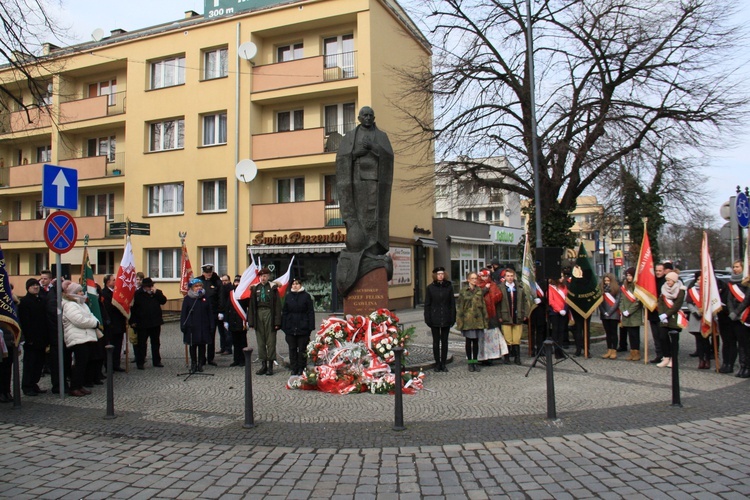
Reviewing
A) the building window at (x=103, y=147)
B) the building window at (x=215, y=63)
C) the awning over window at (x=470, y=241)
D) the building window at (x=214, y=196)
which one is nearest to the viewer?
the building window at (x=214, y=196)

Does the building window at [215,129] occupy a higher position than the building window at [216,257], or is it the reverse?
the building window at [215,129]

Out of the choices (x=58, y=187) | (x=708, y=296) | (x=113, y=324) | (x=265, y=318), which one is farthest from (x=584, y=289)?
(x=58, y=187)

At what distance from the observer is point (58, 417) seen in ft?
23.5

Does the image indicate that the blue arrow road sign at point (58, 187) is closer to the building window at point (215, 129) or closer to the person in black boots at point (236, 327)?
the person in black boots at point (236, 327)

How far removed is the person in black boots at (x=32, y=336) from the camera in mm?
8516

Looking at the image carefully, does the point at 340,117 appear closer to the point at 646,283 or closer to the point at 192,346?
the point at 192,346

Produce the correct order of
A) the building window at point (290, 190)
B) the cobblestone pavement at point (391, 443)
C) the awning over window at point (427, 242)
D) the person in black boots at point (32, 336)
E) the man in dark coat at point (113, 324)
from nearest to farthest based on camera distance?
the cobblestone pavement at point (391, 443), the person in black boots at point (32, 336), the man in dark coat at point (113, 324), the building window at point (290, 190), the awning over window at point (427, 242)

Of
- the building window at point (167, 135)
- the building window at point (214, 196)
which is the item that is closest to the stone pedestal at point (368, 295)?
the building window at point (214, 196)

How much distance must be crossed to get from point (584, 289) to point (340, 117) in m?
15.7

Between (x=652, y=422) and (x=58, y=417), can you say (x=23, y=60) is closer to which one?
(x=58, y=417)

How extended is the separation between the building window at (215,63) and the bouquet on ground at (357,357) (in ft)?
66.5

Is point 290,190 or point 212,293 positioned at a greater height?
point 290,190

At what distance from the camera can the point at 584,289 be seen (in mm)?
11461

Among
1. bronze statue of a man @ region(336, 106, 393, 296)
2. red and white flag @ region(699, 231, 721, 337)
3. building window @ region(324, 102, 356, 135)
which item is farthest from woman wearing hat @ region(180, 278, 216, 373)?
building window @ region(324, 102, 356, 135)
